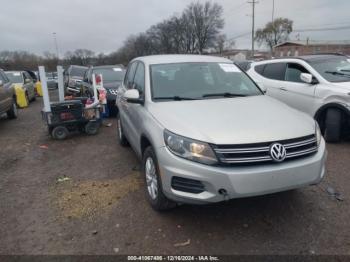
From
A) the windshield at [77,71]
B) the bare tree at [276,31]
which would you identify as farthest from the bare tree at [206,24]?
the windshield at [77,71]

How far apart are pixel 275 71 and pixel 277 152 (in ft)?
16.5

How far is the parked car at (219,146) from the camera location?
284cm

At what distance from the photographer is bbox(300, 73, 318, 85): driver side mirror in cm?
614

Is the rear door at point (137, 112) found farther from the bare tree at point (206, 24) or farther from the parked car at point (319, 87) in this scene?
the bare tree at point (206, 24)

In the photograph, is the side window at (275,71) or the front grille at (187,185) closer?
the front grille at (187,185)

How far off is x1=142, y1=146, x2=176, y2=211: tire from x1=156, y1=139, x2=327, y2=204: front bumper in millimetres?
265

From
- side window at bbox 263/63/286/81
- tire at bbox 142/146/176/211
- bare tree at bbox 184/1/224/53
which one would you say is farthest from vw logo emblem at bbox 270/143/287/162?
bare tree at bbox 184/1/224/53

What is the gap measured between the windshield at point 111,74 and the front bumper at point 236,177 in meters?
8.15

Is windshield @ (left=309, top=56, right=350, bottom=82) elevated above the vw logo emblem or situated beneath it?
elevated above

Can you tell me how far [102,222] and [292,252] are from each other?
6.52 ft

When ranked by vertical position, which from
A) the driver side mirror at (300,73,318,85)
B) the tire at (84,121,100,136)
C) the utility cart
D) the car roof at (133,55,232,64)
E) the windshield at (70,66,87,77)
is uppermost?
the car roof at (133,55,232,64)

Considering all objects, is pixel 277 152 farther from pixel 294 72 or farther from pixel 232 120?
pixel 294 72

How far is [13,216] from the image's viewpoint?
3695 millimetres

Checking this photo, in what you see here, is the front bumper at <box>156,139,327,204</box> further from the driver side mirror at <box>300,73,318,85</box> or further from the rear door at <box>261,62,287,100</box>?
the rear door at <box>261,62,287,100</box>
